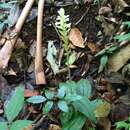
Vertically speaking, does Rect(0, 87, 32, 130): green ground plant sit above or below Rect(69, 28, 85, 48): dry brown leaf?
below

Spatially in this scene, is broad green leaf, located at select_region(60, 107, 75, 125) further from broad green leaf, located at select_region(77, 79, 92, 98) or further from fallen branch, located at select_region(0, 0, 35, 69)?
fallen branch, located at select_region(0, 0, 35, 69)

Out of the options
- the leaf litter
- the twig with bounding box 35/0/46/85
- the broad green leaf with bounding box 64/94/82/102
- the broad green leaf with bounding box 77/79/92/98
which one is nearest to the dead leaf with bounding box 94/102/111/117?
the leaf litter

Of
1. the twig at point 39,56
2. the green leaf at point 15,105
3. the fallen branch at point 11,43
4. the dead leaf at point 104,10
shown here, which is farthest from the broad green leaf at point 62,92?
the dead leaf at point 104,10

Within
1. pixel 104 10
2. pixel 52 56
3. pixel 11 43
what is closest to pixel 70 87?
pixel 52 56

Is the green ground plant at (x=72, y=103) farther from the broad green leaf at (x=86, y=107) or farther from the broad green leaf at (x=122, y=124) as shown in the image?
the broad green leaf at (x=122, y=124)

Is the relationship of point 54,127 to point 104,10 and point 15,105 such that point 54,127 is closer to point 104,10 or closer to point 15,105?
point 15,105

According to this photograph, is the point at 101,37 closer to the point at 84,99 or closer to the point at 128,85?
the point at 128,85
